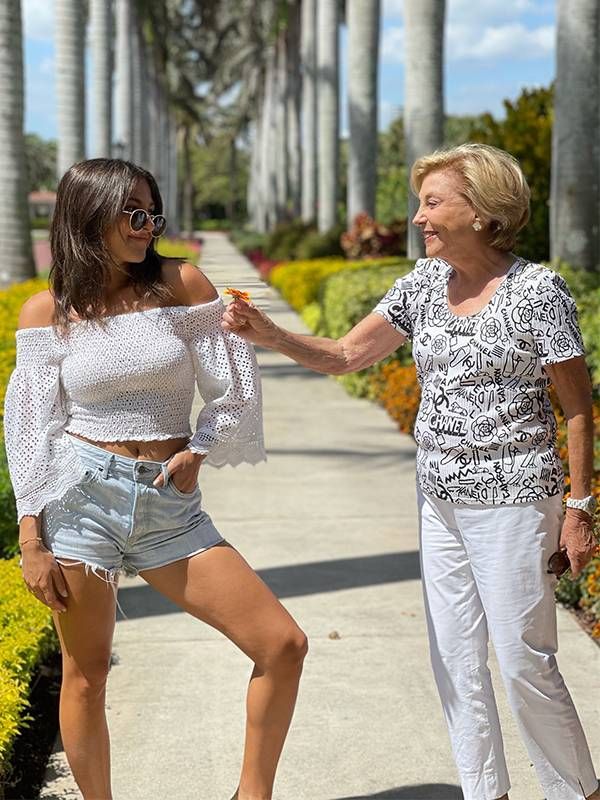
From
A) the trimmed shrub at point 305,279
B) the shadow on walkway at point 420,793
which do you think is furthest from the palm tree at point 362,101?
the shadow on walkway at point 420,793

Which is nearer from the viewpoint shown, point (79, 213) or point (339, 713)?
point (79, 213)

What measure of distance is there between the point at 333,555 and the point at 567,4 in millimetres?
6106

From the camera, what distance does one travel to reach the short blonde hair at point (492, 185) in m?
3.16

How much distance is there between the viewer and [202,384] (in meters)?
3.32

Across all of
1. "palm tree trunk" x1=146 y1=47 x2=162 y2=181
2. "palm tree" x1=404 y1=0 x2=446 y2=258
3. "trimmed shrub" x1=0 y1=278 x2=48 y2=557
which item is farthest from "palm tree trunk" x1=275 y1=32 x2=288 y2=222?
"trimmed shrub" x1=0 y1=278 x2=48 y2=557

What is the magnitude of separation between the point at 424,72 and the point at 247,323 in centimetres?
1014

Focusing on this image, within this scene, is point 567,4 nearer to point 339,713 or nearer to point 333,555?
point 333,555

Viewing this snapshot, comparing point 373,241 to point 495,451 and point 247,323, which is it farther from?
point 495,451

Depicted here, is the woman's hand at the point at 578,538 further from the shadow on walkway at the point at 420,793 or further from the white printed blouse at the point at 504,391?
the shadow on walkway at the point at 420,793

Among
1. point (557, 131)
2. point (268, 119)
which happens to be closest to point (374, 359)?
point (557, 131)

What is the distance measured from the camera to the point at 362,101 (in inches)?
786

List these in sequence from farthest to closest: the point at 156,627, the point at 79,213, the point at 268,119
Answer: the point at 268,119, the point at 156,627, the point at 79,213

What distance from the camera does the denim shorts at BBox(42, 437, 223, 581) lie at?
3.12 metres

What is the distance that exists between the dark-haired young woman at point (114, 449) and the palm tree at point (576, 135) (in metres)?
8.15
